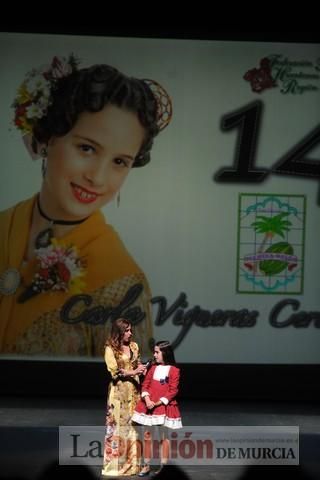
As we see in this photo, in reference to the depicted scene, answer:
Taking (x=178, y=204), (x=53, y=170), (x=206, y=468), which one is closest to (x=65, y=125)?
(x=53, y=170)

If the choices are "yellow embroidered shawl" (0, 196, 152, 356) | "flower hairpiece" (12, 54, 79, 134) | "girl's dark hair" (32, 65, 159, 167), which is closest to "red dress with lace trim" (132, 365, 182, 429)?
"yellow embroidered shawl" (0, 196, 152, 356)

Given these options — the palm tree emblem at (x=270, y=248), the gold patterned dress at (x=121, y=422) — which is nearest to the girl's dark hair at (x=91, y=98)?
the palm tree emblem at (x=270, y=248)

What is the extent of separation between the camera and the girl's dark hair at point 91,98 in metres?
12.9

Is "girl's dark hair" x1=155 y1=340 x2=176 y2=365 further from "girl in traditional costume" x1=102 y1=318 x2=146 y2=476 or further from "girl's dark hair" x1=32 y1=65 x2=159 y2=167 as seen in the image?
"girl's dark hair" x1=32 y1=65 x2=159 y2=167

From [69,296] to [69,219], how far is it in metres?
1.13

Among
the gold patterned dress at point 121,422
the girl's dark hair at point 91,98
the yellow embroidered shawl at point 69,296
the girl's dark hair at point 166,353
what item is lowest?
the gold patterned dress at point 121,422

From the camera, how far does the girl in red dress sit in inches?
341

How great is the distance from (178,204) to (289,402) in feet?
11.1

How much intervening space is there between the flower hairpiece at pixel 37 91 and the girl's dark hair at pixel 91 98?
73 mm

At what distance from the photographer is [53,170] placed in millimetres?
13047

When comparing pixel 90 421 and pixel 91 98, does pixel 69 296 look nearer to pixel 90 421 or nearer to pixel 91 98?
pixel 90 421

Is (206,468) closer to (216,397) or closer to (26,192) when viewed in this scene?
(216,397)

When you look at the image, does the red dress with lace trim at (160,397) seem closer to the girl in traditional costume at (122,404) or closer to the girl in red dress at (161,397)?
the girl in red dress at (161,397)

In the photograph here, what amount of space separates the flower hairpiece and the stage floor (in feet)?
13.2
